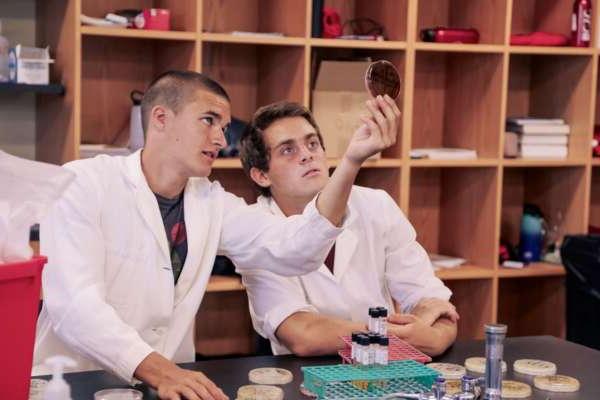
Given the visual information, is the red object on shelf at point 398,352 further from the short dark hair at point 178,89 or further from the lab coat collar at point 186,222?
the short dark hair at point 178,89

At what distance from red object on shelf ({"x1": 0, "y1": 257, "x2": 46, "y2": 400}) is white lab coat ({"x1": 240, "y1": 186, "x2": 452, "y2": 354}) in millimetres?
1004

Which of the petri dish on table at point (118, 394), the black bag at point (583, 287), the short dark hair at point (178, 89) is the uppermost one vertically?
the short dark hair at point (178, 89)

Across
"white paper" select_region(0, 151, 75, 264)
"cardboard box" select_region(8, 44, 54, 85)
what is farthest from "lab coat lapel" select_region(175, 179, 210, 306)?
"cardboard box" select_region(8, 44, 54, 85)

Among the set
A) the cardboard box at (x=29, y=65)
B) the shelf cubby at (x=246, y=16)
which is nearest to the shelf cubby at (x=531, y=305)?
the shelf cubby at (x=246, y=16)

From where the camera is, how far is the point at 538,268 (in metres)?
4.21

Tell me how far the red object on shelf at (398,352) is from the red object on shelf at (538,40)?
229 centimetres

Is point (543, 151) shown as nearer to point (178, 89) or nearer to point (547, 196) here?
point (547, 196)

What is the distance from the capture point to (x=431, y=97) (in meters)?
4.37

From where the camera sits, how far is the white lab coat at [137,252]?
215 centimetres

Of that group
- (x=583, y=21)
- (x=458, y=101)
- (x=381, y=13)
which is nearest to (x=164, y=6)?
(x=381, y=13)

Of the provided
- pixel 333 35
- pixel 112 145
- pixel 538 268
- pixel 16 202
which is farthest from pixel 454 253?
pixel 16 202

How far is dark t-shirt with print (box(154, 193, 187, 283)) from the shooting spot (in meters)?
2.38

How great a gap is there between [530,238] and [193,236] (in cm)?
230

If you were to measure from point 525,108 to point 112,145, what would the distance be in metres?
1.92
